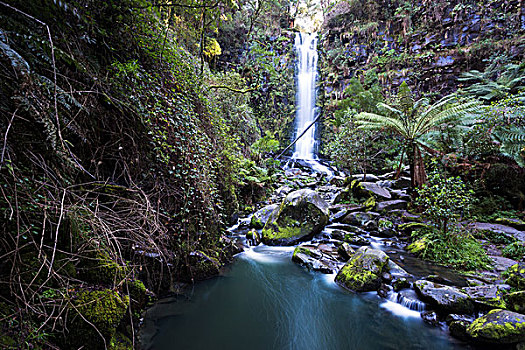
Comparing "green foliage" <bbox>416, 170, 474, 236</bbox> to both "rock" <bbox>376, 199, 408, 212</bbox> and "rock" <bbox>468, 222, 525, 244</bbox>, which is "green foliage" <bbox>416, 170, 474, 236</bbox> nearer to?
"rock" <bbox>468, 222, 525, 244</bbox>

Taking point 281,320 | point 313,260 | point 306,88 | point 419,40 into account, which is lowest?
point 281,320

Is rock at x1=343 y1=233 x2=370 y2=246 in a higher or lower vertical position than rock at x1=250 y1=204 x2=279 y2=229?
lower

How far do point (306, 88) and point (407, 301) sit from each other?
1976 centimetres

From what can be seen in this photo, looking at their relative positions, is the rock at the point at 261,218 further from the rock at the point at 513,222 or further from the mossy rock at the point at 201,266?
the rock at the point at 513,222

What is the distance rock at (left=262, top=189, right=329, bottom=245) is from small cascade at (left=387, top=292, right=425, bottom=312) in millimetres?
2535

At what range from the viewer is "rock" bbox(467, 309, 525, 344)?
237 cm

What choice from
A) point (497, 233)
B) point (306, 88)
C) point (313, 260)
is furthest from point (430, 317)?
point (306, 88)

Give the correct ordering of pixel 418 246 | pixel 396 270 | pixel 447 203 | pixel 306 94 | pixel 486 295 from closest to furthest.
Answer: pixel 486 295 → pixel 396 270 → pixel 447 203 → pixel 418 246 → pixel 306 94

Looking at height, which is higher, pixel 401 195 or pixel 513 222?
pixel 401 195

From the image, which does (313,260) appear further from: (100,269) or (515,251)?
(100,269)

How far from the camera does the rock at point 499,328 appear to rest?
93.1 inches

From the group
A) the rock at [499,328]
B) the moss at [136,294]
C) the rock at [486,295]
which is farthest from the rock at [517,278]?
the moss at [136,294]


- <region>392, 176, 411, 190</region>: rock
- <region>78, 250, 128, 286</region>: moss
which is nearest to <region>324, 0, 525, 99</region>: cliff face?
<region>392, 176, 411, 190</region>: rock

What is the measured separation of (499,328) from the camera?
2418 millimetres
